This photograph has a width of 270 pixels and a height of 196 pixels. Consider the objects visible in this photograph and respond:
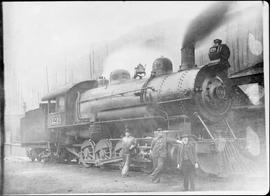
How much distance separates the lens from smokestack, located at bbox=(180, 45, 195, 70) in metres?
3.75

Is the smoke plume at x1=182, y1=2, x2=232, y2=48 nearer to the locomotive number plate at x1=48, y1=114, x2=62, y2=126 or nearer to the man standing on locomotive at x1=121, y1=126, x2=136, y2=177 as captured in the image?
the man standing on locomotive at x1=121, y1=126, x2=136, y2=177

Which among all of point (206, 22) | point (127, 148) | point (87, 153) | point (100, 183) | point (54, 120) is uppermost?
point (206, 22)

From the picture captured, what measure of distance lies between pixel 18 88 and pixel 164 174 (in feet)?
6.12

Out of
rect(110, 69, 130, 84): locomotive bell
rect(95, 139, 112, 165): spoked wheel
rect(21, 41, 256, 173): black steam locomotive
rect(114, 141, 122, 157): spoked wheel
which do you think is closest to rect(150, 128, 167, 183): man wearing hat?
rect(21, 41, 256, 173): black steam locomotive

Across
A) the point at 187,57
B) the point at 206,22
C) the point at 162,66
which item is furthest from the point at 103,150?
the point at 206,22

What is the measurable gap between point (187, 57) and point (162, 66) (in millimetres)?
291

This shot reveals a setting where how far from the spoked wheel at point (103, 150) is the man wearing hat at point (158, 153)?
62 cm

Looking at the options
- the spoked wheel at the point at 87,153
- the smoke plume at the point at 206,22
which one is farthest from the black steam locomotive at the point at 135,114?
the smoke plume at the point at 206,22

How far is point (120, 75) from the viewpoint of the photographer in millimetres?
4078

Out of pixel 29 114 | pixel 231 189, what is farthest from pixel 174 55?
pixel 29 114

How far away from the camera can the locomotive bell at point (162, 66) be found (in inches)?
150

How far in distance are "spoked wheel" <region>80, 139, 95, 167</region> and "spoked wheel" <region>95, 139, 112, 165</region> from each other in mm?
76

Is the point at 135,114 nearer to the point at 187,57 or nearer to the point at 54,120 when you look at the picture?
the point at 187,57

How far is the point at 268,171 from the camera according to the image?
3.75m
